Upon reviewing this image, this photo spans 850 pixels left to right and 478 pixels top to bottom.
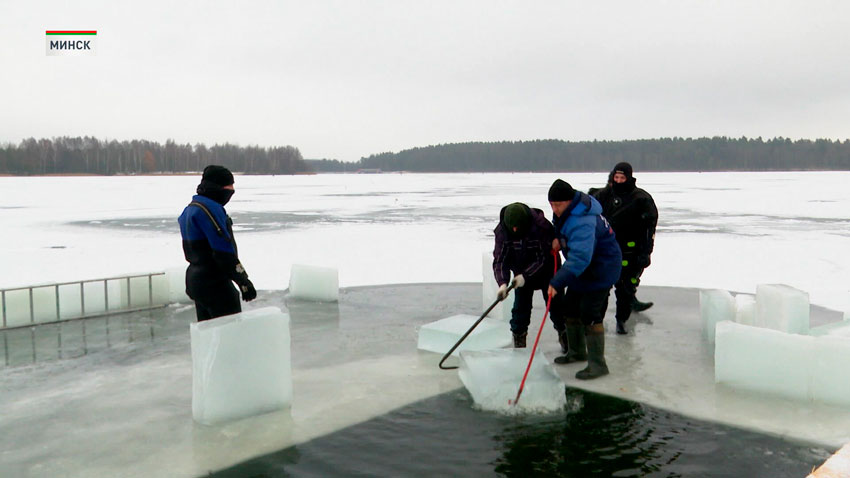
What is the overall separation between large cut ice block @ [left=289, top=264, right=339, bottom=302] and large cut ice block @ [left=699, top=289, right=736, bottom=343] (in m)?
4.00

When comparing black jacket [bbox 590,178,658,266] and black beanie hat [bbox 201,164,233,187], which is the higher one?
black beanie hat [bbox 201,164,233,187]

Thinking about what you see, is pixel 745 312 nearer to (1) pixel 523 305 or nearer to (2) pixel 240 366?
(1) pixel 523 305

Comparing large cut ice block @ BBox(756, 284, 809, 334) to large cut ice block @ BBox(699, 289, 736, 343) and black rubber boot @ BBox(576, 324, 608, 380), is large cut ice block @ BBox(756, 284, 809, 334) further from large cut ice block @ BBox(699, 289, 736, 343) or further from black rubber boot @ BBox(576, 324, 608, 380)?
black rubber boot @ BBox(576, 324, 608, 380)

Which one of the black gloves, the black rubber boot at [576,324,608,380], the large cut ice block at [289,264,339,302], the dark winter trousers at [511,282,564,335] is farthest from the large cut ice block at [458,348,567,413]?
the large cut ice block at [289,264,339,302]

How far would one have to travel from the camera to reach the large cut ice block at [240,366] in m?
4.03

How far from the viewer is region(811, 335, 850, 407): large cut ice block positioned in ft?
13.8

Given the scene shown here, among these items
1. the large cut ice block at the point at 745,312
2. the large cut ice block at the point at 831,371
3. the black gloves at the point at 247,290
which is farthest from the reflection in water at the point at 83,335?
the large cut ice block at the point at 831,371

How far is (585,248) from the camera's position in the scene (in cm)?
459

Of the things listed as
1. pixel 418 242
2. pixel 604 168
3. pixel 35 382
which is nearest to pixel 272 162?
pixel 604 168

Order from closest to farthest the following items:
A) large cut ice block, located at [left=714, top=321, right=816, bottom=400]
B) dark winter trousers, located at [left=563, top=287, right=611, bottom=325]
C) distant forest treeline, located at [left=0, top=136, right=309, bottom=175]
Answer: large cut ice block, located at [left=714, top=321, right=816, bottom=400] → dark winter trousers, located at [left=563, top=287, right=611, bottom=325] → distant forest treeline, located at [left=0, top=136, right=309, bottom=175]

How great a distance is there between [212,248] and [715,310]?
434 centimetres

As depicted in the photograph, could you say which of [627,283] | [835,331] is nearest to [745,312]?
[627,283]

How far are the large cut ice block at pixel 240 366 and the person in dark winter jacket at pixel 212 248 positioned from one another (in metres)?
0.47

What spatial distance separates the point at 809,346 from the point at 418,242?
11592 mm
